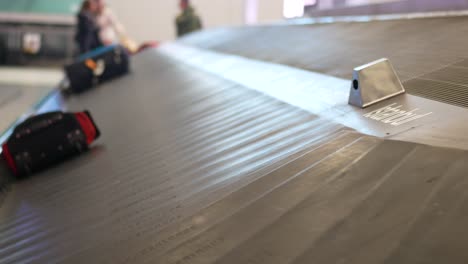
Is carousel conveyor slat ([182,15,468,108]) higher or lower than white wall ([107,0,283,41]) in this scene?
higher

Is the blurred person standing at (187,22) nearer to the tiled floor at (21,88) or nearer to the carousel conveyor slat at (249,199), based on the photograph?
the tiled floor at (21,88)

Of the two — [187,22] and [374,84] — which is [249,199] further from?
[187,22]

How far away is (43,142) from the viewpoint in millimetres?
2189

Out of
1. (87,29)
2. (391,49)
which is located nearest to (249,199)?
(391,49)

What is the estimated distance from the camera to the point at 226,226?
112 centimetres

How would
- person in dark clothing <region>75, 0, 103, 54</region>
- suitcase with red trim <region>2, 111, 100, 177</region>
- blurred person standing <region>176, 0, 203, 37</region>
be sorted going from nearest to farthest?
suitcase with red trim <region>2, 111, 100, 177</region> < person in dark clothing <region>75, 0, 103, 54</region> < blurred person standing <region>176, 0, 203, 37</region>

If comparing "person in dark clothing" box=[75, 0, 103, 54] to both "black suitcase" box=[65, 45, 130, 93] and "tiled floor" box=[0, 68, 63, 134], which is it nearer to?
"tiled floor" box=[0, 68, 63, 134]

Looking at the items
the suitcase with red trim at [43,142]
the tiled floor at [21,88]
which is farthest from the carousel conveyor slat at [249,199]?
the tiled floor at [21,88]

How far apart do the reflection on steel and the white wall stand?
10.4 metres

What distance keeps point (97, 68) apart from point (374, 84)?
3.80 meters

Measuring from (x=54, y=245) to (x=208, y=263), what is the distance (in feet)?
2.11

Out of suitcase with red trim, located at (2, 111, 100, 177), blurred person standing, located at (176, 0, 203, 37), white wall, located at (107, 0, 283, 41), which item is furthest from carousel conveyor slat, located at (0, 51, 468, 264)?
white wall, located at (107, 0, 283, 41)

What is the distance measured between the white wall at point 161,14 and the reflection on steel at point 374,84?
10424 mm

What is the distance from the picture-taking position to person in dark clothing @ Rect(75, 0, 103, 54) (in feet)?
20.7
